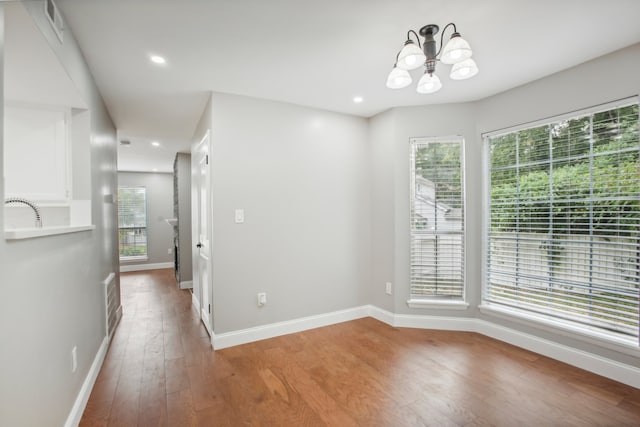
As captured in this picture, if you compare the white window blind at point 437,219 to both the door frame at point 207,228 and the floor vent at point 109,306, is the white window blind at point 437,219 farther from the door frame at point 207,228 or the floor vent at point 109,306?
the floor vent at point 109,306

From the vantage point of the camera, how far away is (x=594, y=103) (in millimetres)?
2379

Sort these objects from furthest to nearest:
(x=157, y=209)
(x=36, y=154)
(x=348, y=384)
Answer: (x=157, y=209) → (x=348, y=384) → (x=36, y=154)

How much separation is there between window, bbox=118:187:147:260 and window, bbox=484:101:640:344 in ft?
24.3

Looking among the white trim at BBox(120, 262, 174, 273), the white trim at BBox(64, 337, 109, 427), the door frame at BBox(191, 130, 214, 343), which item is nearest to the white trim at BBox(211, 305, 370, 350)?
the door frame at BBox(191, 130, 214, 343)

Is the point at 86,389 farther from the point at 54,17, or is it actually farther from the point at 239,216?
the point at 54,17

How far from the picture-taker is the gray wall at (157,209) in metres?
7.28

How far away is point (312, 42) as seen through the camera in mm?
2061

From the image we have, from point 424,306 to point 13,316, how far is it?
3250 mm

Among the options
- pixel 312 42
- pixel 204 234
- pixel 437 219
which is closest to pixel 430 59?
pixel 312 42

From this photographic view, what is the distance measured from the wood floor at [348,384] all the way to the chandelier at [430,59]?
2130mm

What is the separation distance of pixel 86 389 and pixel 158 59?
7.97 ft

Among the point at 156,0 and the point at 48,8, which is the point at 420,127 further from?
the point at 48,8

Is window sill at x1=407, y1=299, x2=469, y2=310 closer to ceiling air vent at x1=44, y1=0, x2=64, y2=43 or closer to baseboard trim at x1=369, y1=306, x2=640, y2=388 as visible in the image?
baseboard trim at x1=369, y1=306, x2=640, y2=388

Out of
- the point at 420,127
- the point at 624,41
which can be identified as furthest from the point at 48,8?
the point at 624,41
